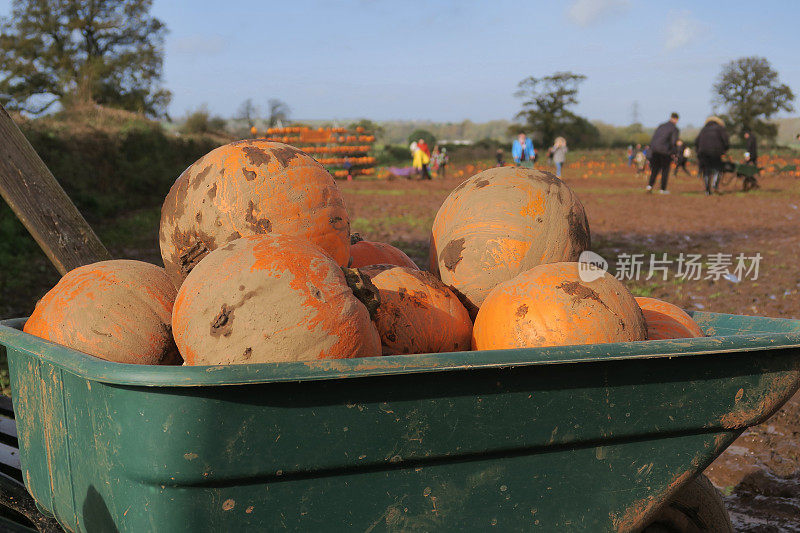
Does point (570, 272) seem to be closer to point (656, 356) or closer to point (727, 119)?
point (656, 356)

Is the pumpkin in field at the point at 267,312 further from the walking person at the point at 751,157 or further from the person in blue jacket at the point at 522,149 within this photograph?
the person in blue jacket at the point at 522,149

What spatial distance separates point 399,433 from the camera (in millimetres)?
1648

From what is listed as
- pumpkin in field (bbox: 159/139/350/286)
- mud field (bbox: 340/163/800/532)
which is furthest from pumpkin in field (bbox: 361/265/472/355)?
mud field (bbox: 340/163/800/532)

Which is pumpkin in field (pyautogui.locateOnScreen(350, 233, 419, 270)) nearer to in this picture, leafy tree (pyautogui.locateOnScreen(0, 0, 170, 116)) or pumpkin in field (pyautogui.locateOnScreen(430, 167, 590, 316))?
pumpkin in field (pyautogui.locateOnScreen(430, 167, 590, 316))

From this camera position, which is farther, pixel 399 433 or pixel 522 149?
pixel 522 149

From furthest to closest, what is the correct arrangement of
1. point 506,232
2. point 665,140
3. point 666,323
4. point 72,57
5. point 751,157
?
point 72,57 < point 751,157 < point 665,140 < point 506,232 < point 666,323

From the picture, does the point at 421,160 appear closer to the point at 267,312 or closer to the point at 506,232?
the point at 506,232

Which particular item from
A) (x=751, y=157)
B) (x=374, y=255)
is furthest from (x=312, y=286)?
(x=751, y=157)

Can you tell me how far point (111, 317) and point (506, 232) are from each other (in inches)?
50.3

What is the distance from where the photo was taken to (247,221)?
2.16 metres

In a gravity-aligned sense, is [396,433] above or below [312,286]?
below

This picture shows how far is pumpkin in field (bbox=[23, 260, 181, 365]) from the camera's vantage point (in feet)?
6.17

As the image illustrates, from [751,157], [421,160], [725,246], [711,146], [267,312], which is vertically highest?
[711,146]

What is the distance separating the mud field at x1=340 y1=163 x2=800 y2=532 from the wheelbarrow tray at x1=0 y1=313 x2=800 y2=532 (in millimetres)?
1448
